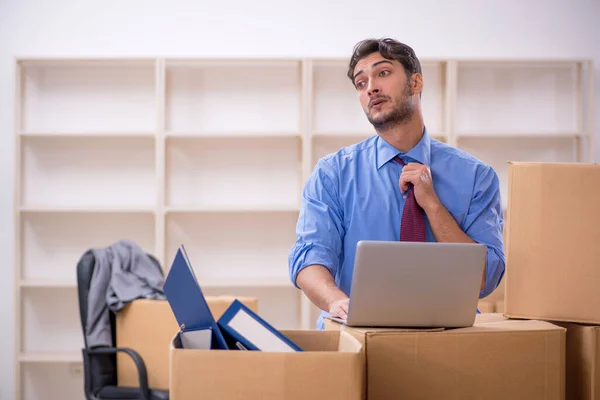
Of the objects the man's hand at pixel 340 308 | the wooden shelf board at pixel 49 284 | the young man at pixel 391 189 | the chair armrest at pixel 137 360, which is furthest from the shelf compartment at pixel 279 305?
the man's hand at pixel 340 308

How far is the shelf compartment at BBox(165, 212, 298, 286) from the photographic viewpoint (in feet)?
14.0

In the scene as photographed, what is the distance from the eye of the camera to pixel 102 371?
10.1 ft

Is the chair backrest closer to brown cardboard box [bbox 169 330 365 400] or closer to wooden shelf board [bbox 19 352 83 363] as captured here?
wooden shelf board [bbox 19 352 83 363]

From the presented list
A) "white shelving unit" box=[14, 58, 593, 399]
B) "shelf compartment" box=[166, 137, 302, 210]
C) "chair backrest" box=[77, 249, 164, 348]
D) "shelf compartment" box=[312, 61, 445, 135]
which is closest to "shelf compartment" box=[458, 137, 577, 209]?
"white shelving unit" box=[14, 58, 593, 399]

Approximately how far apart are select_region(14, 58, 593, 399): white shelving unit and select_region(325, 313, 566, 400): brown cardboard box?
10.3 feet

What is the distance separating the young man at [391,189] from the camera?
1706 mm

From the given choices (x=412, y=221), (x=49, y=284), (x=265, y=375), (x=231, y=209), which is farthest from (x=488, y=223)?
(x=49, y=284)

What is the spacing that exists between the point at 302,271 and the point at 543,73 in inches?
126

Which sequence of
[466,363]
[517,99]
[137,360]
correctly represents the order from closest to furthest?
[466,363] → [137,360] → [517,99]

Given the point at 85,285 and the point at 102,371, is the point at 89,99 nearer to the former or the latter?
the point at 85,285

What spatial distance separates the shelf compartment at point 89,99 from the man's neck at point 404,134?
267cm

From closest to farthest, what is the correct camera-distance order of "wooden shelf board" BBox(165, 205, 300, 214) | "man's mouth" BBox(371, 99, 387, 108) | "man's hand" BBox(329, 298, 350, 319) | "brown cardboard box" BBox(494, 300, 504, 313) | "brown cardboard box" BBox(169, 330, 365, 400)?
1. "brown cardboard box" BBox(169, 330, 365, 400)
2. "man's hand" BBox(329, 298, 350, 319)
3. "man's mouth" BBox(371, 99, 387, 108)
4. "brown cardboard box" BBox(494, 300, 504, 313)
5. "wooden shelf board" BBox(165, 205, 300, 214)

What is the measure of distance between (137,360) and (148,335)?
126 mm

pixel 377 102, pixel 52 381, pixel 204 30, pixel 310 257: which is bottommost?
pixel 52 381
